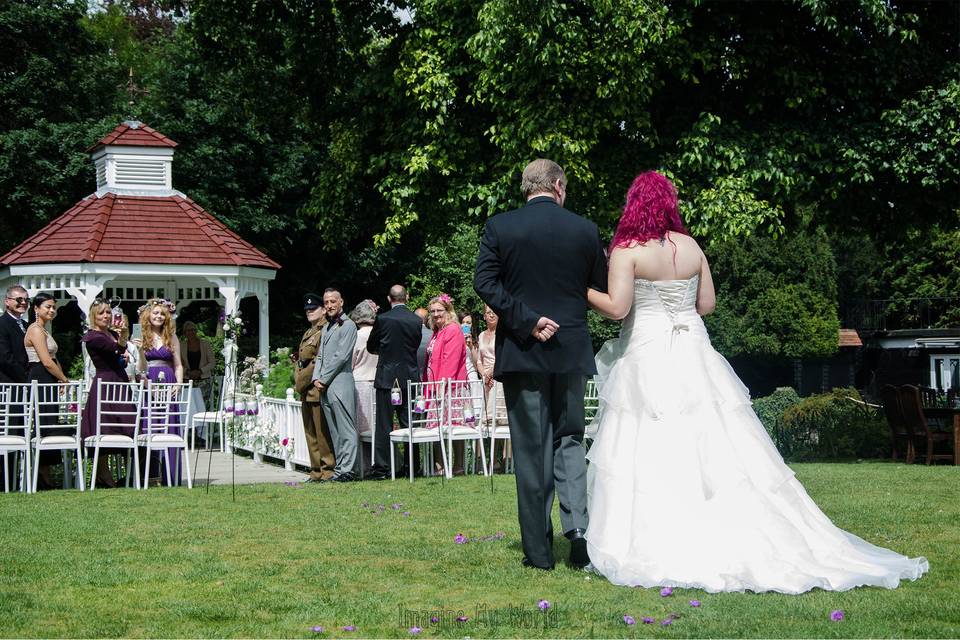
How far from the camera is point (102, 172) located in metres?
22.8

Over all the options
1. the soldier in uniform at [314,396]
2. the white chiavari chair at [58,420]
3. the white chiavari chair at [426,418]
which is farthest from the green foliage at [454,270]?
the white chiavari chair at [58,420]

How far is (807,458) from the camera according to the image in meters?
18.7

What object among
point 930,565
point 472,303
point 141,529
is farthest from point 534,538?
point 472,303

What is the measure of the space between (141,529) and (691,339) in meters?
4.41

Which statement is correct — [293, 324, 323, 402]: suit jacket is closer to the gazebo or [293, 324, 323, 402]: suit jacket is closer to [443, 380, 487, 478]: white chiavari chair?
→ [443, 380, 487, 478]: white chiavari chair

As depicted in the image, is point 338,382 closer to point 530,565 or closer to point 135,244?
point 530,565

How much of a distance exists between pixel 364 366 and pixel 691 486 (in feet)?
28.0

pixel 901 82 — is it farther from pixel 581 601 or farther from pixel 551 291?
pixel 581 601

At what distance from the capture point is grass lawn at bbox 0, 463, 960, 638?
4.97m

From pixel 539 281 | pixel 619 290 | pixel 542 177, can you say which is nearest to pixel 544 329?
pixel 539 281

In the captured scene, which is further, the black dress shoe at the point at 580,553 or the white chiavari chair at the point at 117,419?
the white chiavari chair at the point at 117,419

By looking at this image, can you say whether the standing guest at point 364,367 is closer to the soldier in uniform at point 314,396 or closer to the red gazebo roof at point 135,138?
the soldier in uniform at point 314,396

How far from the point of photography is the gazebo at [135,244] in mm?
20438

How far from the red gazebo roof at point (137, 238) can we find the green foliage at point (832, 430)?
9.95m
